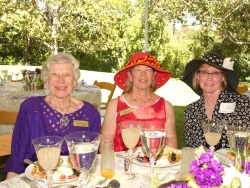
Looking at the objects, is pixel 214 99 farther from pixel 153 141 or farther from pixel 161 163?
pixel 153 141

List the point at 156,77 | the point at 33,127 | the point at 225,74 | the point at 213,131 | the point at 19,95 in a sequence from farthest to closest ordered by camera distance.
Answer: the point at 19,95
the point at 156,77
the point at 225,74
the point at 33,127
the point at 213,131

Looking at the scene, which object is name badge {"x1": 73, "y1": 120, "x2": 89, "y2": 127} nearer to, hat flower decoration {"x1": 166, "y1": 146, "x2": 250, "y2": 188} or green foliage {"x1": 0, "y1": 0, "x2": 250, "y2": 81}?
hat flower decoration {"x1": 166, "y1": 146, "x2": 250, "y2": 188}

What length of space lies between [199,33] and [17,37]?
8646 mm

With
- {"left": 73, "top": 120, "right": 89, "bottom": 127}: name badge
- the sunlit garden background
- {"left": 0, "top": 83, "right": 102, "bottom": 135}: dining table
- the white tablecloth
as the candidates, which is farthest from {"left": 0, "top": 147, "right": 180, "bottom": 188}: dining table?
the sunlit garden background

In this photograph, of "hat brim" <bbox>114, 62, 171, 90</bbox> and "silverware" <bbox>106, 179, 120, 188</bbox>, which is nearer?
"silverware" <bbox>106, 179, 120, 188</bbox>

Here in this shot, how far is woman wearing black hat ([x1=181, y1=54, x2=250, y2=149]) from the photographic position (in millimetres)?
2592

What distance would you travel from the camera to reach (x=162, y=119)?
260cm

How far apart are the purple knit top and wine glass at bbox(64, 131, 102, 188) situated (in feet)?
2.28

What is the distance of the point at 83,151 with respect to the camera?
1.32 m

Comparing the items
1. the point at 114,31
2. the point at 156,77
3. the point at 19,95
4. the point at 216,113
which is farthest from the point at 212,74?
the point at 114,31

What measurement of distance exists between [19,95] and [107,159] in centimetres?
284

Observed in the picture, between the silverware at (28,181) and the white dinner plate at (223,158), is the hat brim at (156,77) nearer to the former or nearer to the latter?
the white dinner plate at (223,158)

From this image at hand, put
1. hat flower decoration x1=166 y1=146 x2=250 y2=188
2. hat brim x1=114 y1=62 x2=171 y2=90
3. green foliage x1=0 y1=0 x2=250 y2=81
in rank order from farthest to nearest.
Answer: green foliage x1=0 y1=0 x2=250 y2=81, hat brim x1=114 y1=62 x2=171 y2=90, hat flower decoration x1=166 y1=146 x2=250 y2=188

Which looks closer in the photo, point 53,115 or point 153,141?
point 153,141
